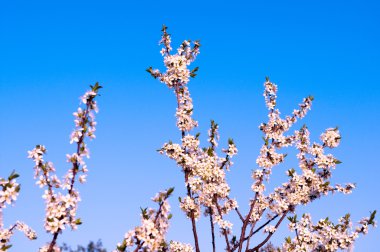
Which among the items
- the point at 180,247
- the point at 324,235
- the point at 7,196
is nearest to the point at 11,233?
the point at 7,196

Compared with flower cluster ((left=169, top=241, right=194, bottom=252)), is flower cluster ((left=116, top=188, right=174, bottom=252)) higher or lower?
lower

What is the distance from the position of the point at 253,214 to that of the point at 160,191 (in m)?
6.96

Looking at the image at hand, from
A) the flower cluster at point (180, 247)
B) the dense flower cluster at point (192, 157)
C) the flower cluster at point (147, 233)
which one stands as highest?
the dense flower cluster at point (192, 157)

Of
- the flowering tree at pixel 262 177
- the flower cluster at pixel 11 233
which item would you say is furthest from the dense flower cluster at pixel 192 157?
the flower cluster at pixel 11 233

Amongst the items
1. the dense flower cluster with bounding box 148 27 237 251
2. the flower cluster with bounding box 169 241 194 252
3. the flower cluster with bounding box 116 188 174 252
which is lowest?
the flower cluster with bounding box 116 188 174 252

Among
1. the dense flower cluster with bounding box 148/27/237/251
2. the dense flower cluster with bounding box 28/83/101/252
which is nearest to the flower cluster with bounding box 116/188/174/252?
the dense flower cluster with bounding box 28/83/101/252

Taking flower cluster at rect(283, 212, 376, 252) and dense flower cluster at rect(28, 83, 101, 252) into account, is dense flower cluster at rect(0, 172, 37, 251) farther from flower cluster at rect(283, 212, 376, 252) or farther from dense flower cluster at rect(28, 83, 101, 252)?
flower cluster at rect(283, 212, 376, 252)

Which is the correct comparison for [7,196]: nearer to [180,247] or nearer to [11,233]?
[11,233]

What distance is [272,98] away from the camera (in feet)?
51.6

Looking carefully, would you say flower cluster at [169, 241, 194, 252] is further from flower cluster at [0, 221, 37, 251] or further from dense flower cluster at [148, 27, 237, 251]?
flower cluster at [0, 221, 37, 251]

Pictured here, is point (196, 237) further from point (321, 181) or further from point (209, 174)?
point (321, 181)

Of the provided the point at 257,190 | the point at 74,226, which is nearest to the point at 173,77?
the point at 257,190

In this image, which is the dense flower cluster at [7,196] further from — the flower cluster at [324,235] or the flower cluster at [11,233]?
the flower cluster at [324,235]

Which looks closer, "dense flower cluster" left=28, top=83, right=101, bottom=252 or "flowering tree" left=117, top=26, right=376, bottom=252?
"dense flower cluster" left=28, top=83, right=101, bottom=252
